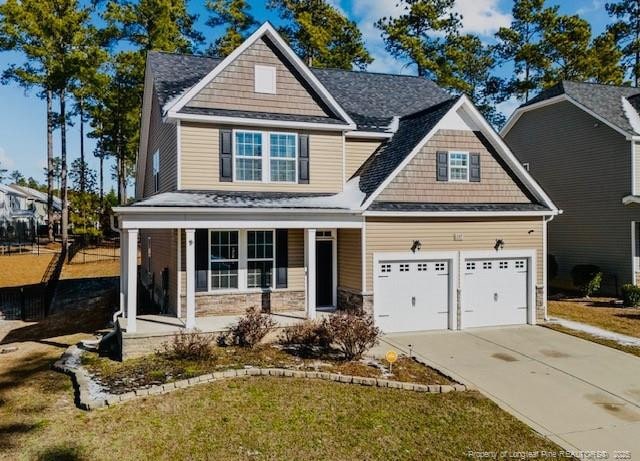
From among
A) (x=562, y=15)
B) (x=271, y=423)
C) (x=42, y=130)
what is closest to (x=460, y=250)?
(x=271, y=423)

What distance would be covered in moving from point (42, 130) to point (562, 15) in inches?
1602

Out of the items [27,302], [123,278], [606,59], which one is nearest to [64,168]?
[27,302]

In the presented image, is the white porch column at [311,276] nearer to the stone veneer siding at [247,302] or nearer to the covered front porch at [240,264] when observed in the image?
the covered front porch at [240,264]

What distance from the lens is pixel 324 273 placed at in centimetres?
1530

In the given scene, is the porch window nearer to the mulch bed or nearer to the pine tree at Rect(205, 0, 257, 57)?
the mulch bed

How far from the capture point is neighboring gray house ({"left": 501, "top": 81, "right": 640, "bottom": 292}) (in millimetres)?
19797

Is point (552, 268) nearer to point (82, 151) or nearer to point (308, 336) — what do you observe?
point (308, 336)

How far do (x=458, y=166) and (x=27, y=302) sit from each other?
17846 mm

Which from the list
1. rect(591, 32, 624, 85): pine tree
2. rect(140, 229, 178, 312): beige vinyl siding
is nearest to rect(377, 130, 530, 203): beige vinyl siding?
rect(140, 229, 178, 312): beige vinyl siding

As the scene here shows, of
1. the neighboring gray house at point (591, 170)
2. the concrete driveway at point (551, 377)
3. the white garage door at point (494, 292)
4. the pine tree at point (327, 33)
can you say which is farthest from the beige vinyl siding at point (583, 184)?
the pine tree at point (327, 33)

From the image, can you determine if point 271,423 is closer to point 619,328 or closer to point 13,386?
point 13,386

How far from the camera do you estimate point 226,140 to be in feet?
45.5

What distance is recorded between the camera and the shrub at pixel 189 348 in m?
10.5

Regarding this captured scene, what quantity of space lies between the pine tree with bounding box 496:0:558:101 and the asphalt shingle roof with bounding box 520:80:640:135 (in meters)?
11.8
